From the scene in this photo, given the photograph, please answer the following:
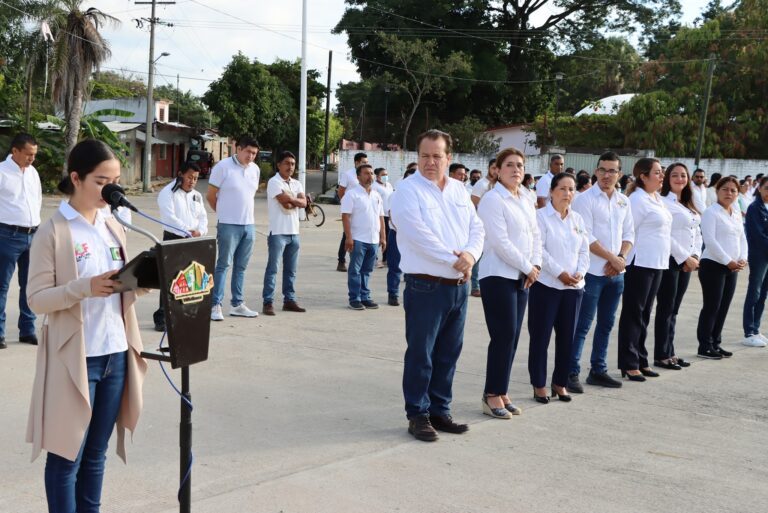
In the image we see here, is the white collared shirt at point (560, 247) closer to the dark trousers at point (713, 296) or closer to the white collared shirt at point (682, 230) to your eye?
the white collared shirt at point (682, 230)

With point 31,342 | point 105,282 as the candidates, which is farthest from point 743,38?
point 105,282

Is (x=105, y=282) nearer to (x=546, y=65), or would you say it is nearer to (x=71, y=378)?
(x=71, y=378)

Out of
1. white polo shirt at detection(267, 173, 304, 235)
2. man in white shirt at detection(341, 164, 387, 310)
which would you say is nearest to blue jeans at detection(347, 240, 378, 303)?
man in white shirt at detection(341, 164, 387, 310)

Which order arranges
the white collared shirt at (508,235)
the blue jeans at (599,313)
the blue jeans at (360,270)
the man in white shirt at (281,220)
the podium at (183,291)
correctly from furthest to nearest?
the blue jeans at (360,270) < the man in white shirt at (281,220) < the blue jeans at (599,313) < the white collared shirt at (508,235) < the podium at (183,291)

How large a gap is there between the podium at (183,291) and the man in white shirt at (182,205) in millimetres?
5029

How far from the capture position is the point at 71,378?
3.32m

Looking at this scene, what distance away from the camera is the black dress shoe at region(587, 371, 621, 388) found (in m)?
7.15

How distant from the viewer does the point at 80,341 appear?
3.35 meters

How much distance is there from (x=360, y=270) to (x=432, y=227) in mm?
5135

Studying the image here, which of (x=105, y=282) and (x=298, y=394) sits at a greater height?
(x=105, y=282)

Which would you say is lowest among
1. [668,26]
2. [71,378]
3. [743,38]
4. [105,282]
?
[71,378]

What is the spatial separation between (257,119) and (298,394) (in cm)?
3969

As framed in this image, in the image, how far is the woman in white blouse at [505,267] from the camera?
234 inches

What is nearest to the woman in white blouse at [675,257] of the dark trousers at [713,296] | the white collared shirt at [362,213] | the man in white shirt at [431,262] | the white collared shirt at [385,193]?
the dark trousers at [713,296]
